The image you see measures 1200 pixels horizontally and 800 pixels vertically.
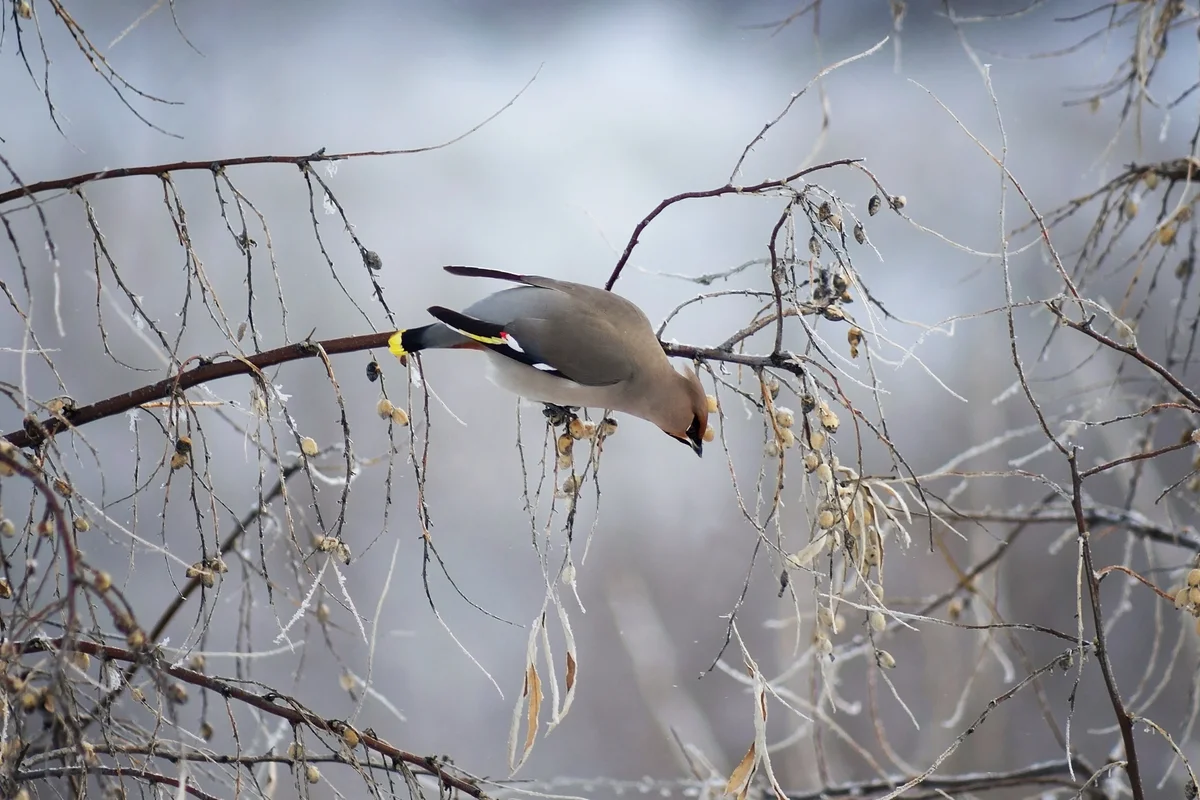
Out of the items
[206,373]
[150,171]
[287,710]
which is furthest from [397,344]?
[287,710]

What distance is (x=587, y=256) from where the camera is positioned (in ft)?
11.9

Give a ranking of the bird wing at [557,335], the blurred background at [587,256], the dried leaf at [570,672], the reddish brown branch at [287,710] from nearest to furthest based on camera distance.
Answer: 1. the reddish brown branch at [287,710]
2. the dried leaf at [570,672]
3. the bird wing at [557,335]
4. the blurred background at [587,256]

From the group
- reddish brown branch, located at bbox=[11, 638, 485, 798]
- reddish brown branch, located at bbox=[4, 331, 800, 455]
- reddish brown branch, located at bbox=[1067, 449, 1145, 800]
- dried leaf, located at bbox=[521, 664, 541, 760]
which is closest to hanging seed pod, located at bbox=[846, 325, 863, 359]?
reddish brown branch, located at bbox=[4, 331, 800, 455]

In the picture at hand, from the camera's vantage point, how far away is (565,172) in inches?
150

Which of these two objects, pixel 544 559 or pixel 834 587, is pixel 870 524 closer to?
pixel 834 587

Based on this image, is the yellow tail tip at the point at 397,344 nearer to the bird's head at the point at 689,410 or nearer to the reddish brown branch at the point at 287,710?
the reddish brown branch at the point at 287,710

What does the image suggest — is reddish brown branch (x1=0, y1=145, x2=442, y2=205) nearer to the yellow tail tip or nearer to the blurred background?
the yellow tail tip

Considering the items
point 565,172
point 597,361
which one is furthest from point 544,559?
point 565,172

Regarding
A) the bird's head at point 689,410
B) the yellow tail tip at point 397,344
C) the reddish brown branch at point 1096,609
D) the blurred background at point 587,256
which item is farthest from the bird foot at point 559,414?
the blurred background at point 587,256

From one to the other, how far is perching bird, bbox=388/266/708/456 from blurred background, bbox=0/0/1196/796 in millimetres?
1548

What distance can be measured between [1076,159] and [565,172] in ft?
5.84

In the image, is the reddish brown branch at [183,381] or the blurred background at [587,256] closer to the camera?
the reddish brown branch at [183,381]

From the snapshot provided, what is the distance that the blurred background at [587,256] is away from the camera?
354cm

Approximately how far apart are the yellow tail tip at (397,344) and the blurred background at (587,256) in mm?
1988
